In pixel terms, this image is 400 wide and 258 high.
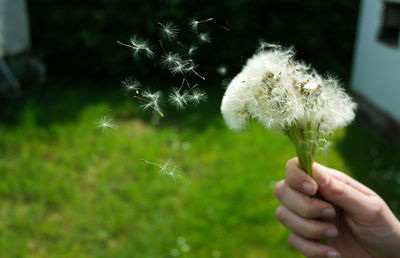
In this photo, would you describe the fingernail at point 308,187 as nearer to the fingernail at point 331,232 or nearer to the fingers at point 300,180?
the fingers at point 300,180

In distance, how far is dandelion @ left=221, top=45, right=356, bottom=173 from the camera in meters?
1.46

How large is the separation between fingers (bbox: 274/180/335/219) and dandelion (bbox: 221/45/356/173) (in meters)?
0.14

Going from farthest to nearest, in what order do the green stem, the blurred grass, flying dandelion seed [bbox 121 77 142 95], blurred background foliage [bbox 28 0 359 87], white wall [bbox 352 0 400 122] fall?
blurred background foliage [bbox 28 0 359 87] < white wall [bbox 352 0 400 122] < the blurred grass < the green stem < flying dandelion seed [bbox 121 77 142 95]

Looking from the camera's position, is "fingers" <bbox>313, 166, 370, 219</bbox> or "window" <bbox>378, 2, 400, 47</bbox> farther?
"window" <bbox>378, 2, 400, 47</bbox>

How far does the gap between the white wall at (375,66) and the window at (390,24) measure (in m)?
0.08

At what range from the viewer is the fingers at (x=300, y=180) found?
63.6 inches

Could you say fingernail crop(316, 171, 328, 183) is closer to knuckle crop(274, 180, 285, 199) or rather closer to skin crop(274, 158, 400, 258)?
skin crop(274, 158, 400, 258)

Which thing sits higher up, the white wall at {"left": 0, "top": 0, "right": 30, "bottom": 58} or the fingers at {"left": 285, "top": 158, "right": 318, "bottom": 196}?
the fingers at {"left": 285, "top": 158, "right": 318, "bottom": 196}

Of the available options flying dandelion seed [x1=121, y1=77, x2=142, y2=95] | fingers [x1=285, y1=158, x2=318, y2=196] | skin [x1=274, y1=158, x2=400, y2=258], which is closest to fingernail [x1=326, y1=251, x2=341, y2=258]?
skin [x1=274, y1=158, x2=400, y2=258]

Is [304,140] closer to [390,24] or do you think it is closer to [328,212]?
[328,212]

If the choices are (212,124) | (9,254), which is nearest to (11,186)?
(9,254)

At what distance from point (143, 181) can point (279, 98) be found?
12.1 feet

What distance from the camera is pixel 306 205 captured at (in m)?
1.65

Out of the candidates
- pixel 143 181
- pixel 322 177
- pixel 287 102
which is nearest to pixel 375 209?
pixel 322 177
